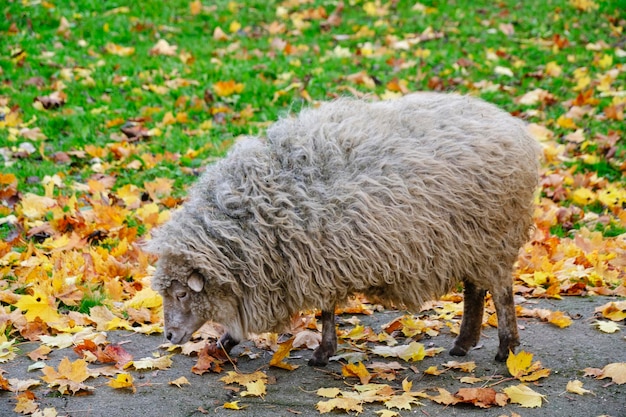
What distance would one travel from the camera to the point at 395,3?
13.6m

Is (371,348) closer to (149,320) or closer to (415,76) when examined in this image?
(149,320)

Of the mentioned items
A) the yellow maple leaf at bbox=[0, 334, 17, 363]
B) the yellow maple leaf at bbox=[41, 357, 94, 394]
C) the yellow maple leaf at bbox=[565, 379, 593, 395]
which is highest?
the yellow maple leaf at bbox=[0, 334, 17, 363]

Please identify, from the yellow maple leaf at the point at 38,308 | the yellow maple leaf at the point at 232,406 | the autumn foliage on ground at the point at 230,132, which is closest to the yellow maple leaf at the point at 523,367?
the autumn foliage on ground at the point at 230,132

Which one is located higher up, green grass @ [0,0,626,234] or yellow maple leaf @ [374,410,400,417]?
green grass @ [0,0,626,234]

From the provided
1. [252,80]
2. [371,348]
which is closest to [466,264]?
[371,348]

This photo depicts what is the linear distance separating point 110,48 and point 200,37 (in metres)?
1.47

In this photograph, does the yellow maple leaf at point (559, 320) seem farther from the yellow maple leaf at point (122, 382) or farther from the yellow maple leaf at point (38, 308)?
the yellow maple leaf at point (38, 308)

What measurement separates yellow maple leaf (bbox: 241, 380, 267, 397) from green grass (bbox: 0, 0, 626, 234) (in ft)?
11.8

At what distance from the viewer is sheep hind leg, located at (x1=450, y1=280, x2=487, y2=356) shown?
5297mm

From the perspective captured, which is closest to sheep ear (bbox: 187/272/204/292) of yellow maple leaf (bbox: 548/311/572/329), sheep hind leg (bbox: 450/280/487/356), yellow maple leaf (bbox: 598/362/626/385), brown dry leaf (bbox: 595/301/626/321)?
sheep hind leg (bbox: 450/280/487/356)

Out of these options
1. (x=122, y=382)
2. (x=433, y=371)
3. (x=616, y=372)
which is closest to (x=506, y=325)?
(x=433, y=371)

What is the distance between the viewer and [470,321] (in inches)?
210

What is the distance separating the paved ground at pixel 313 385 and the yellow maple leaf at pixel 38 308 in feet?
1.01

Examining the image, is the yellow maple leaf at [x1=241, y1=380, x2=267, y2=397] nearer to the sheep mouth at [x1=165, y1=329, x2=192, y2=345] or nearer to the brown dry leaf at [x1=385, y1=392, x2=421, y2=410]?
the sheep mouth at [x1=165, y1=329, x2=192, y2=345]
